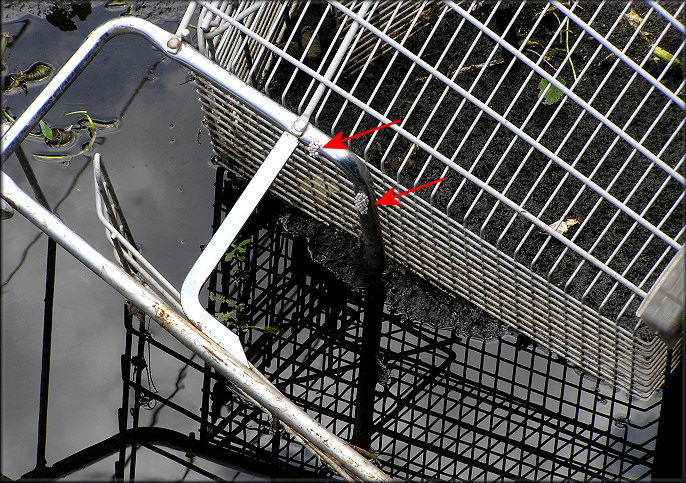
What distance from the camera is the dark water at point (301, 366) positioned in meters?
2.42

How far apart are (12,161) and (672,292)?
8.03 feet

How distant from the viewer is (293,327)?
265 centimetres

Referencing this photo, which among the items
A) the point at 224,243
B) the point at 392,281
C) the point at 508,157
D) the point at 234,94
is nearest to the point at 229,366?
the point at 224,243

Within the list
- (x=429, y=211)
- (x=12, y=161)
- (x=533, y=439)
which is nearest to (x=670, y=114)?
(x=429, y=211)

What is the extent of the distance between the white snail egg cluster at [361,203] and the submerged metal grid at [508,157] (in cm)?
11

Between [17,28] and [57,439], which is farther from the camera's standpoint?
[17,28]

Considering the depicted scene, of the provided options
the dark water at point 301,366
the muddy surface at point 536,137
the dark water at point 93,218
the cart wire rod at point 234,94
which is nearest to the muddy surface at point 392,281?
the dark water at point 301,366

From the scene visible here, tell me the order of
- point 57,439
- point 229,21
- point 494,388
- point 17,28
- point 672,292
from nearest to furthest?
point 672,292
point 229,21
point 57,439
point 494,388
point 17,28

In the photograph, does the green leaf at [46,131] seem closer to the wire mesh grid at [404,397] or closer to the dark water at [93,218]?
the dark water at [93,218]

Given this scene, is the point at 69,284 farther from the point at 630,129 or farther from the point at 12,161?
the point at 630,129

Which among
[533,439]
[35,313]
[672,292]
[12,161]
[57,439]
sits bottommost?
[57,439]

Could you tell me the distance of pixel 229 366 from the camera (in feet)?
6.18

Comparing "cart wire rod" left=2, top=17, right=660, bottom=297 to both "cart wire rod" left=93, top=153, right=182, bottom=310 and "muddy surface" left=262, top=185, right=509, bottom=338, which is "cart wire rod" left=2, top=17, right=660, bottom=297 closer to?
"cart wire rod" left=93, top=153, right=182, bottom=310

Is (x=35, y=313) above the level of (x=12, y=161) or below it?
Answer: below
